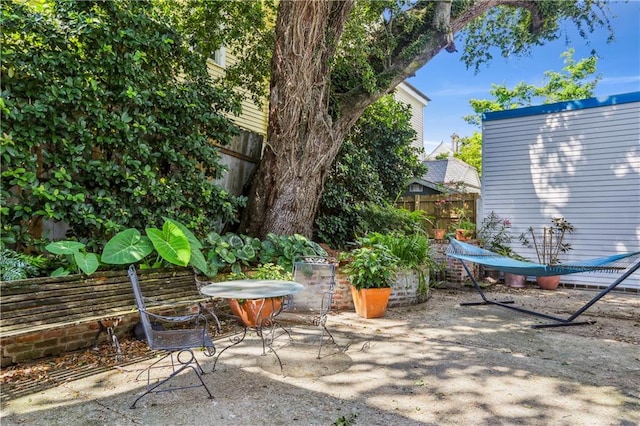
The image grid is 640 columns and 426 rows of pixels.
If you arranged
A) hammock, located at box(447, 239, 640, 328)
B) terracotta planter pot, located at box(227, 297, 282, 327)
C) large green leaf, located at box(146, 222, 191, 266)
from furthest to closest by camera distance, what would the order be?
hammock, located at box(447, 239, 640, 328)
terracotta planter pot, located at box(227, 297, 282, 327)
large green leaf, located at box(146, 222, 191, 266)

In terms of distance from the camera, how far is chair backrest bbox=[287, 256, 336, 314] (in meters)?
3.79

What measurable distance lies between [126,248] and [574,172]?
26.4 feet

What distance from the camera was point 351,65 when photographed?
6.38 m

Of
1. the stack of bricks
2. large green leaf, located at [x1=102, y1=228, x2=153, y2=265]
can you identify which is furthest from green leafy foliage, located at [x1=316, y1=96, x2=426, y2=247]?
large green leaf, located at [x1=102, y1=228, x2=153, y2=265]

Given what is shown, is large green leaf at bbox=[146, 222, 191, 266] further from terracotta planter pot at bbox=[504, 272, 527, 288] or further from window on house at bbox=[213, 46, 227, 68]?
terracotta planter pot at bbox=[504, 272, 527, 288]

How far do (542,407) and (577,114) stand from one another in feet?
23.7

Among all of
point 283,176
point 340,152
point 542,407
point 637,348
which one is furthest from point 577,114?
point 542,407

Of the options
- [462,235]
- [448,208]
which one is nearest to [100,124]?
[462,235]

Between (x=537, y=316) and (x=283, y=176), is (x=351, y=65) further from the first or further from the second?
(x=537, y=316)

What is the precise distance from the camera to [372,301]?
4.81m

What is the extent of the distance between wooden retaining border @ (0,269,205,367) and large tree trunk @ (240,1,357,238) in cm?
206

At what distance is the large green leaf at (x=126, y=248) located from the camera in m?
3.50

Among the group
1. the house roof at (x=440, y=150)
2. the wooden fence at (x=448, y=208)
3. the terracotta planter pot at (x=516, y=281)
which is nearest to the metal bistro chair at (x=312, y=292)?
the terracotta planter pot at (x=516, y=281)

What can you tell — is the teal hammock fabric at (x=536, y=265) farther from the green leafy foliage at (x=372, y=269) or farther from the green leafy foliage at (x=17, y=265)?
the green leafy foliage at (x=17, y=265)
